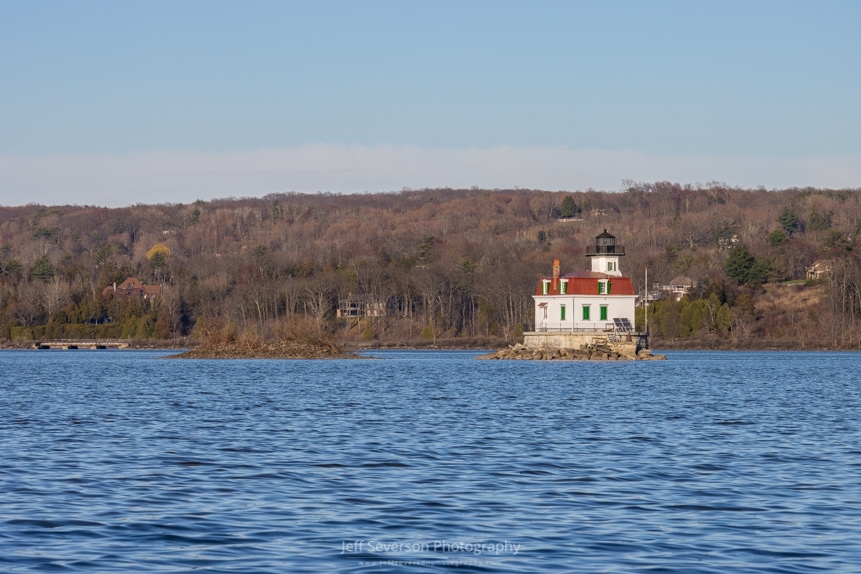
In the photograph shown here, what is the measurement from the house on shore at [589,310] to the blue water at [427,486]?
1466 inches

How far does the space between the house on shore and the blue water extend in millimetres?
37246

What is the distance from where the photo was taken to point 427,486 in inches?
635

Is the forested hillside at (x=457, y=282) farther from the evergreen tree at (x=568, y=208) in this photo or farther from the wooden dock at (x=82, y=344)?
the evergreen tree at (x=568, y=208)

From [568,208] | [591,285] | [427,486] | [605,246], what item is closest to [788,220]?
[568,208]

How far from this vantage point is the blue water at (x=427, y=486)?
11656mm

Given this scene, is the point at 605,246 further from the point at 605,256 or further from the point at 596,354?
the point at 596,354

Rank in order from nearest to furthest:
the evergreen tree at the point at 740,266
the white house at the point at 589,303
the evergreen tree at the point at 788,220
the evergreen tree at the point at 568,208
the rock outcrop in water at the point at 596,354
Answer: the rock outcrop in water at the point at 596,354
the white house at the point at 589,303
the evergreen tree at the point at 740,266
the evergreen tree at the point at 788,220
the evergreen tree at the point at 568,208

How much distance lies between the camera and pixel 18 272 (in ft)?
495

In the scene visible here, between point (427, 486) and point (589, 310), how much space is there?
185 feet

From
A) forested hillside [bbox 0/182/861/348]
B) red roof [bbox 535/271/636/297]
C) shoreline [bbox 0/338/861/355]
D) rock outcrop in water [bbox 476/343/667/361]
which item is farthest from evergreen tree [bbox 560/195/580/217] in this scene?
red roof [bbox 535/271/636/297]

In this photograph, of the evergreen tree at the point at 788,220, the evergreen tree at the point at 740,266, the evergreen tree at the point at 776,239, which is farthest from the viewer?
the evergreen tree at the point at 788,220

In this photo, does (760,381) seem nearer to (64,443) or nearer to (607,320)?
(607,320)

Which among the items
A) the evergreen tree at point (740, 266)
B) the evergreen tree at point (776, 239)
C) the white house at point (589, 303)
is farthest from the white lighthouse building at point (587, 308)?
the evergreen tree at point (776, 239)

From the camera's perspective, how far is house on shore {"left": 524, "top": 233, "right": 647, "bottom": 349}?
7125 cm
